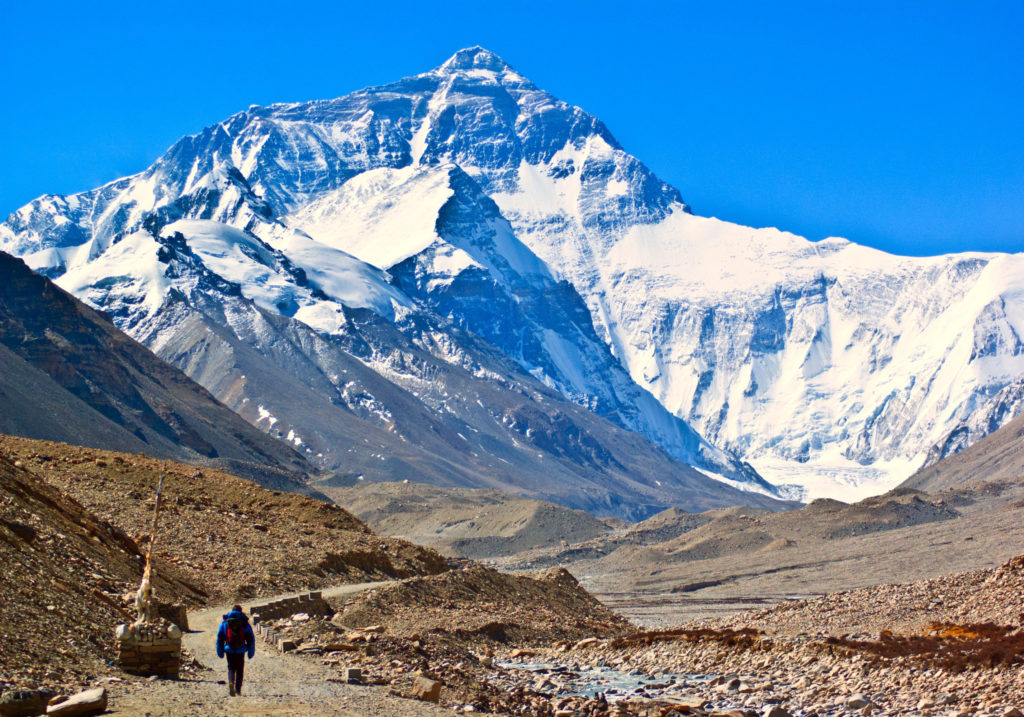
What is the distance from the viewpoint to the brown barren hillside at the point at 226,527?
50.7 meters

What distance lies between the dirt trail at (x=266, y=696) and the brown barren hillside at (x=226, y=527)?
15.0m

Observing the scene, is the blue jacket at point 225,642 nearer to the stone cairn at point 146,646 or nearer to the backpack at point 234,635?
the backpack at point 234,635

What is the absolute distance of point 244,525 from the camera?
194 ft

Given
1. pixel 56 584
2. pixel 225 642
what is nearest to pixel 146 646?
pixel 225 642

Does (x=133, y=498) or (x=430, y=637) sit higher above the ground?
(x=133, y=498)

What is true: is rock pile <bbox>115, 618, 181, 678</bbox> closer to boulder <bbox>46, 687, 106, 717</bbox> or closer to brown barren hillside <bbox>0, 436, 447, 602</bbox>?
boulder <bbox>46, 687, 106, 717</bbox>

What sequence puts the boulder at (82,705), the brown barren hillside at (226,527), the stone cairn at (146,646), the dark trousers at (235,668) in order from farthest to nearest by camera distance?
the brown barren hillside at (226,527) → the stone cairn at (146,646) → the dark trousers at (235,668) → the boulder at (82,705)

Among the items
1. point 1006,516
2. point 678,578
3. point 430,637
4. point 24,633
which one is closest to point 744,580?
point 678,578

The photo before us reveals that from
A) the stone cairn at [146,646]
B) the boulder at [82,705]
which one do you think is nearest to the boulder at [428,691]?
the stone cairn at [146,646]

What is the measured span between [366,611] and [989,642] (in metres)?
21.0

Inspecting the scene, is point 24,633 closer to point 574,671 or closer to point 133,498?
point 574,671

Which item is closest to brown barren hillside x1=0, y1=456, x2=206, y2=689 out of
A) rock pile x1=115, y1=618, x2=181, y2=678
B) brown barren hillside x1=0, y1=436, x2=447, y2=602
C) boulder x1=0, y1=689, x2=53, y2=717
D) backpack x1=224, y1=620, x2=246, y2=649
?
rock pile x1=115, y1=618, x2=181, y2=678

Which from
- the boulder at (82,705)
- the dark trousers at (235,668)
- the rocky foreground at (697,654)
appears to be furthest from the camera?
the rocky foreground at (697,654)

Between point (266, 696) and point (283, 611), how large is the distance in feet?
59.1
